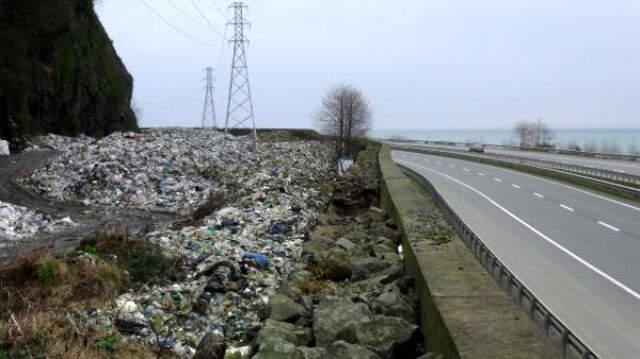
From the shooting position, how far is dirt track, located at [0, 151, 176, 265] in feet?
56.5

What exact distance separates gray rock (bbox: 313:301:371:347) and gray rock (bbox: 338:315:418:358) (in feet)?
0.33

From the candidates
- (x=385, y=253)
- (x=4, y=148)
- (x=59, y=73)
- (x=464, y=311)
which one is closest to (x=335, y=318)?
(x=464, y=311)

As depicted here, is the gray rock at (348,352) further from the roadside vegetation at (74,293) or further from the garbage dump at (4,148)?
the garbage dump at (4,148)

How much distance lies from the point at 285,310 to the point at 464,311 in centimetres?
294

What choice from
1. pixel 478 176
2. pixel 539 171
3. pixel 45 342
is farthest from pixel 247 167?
pixel 45 342

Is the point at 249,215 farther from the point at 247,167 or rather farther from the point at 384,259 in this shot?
the point at 247,167

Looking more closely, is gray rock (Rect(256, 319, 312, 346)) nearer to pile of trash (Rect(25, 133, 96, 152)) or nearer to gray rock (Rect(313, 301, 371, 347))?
gray rock (Rect(313, 301, 371, 347))

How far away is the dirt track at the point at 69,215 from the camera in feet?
56.5

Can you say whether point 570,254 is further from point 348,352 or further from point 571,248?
point 348,352

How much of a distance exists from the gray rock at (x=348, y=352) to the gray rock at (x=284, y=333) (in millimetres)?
897

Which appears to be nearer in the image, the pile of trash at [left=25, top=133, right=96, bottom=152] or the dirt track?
the dirt track

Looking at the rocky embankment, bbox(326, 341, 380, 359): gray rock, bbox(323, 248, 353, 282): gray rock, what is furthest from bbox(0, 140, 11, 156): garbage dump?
bbox(326, 341, 380, 359): gray rock

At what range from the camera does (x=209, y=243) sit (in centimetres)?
1353

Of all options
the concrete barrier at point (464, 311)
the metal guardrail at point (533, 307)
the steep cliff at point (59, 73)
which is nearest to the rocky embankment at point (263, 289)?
the concrete barrier at point (464, 311)
